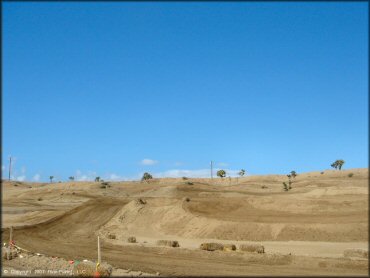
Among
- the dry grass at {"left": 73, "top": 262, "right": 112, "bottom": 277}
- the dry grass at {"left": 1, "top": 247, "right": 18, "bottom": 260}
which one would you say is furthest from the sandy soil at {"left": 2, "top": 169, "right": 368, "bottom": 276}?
the dry grass at {"left": 73, "top": 262, "right": 112, "bottom": 277}

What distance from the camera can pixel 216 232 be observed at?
39.1m

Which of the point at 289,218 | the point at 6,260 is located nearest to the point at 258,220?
the point at 289,218

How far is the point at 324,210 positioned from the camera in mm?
40344

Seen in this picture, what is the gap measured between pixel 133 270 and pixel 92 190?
77.6 meters

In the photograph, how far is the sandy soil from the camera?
80.9ft

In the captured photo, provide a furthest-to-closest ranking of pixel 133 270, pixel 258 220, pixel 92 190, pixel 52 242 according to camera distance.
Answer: pixel 92 190
pixel 258 220
pixel 52 242
pixel 133 270

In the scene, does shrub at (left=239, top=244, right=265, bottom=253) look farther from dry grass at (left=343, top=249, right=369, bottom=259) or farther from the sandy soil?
dry grass at (left=343, top=249, right=369, bottom=259)

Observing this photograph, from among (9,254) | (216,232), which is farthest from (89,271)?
(216,232)

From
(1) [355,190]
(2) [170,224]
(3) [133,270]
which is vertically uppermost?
(1) [355,190]

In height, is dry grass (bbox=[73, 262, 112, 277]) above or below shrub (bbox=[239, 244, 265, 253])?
below

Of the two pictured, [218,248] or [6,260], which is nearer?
[6,260]

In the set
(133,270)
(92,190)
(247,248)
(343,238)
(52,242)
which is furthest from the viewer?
(92,190)

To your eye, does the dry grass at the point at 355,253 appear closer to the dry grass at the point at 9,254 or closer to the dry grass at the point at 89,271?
the dry grass at the point at 89,271

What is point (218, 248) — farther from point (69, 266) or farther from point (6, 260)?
point (6, 260)
